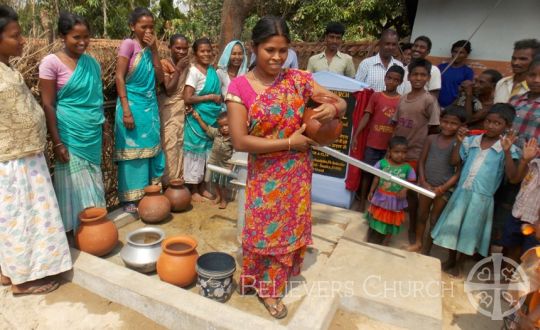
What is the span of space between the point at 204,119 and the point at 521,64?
3226 millimetres

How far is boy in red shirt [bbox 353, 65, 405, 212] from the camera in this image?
12.9 ft

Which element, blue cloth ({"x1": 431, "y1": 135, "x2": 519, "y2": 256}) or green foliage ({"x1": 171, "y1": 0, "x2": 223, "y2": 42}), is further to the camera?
green foliage ({"x1": 171, "y1": 0, "x2": 223, "y2": 42})

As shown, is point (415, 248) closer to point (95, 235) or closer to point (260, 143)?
point (260, 143)

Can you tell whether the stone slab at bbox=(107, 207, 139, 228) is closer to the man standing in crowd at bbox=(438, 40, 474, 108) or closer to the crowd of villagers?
→ the crowd of villagers

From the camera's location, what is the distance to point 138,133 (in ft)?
12.6

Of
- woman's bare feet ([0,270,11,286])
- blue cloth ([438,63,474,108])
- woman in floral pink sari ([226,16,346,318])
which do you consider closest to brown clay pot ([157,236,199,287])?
woman in floral pink sari ([226,16,346,318])

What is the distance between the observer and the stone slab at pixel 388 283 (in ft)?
8.69

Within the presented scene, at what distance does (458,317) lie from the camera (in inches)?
114

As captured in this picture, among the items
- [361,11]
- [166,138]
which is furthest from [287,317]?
[361,11]

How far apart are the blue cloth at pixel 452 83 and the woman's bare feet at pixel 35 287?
4688 mm

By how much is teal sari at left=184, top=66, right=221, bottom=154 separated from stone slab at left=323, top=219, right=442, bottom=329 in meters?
1.97

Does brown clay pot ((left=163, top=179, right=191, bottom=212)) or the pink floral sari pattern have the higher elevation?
the pink floral sari pattern

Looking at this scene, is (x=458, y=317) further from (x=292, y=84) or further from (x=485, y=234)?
(x=292, y=84)

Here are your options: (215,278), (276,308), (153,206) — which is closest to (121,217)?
(153,206)
